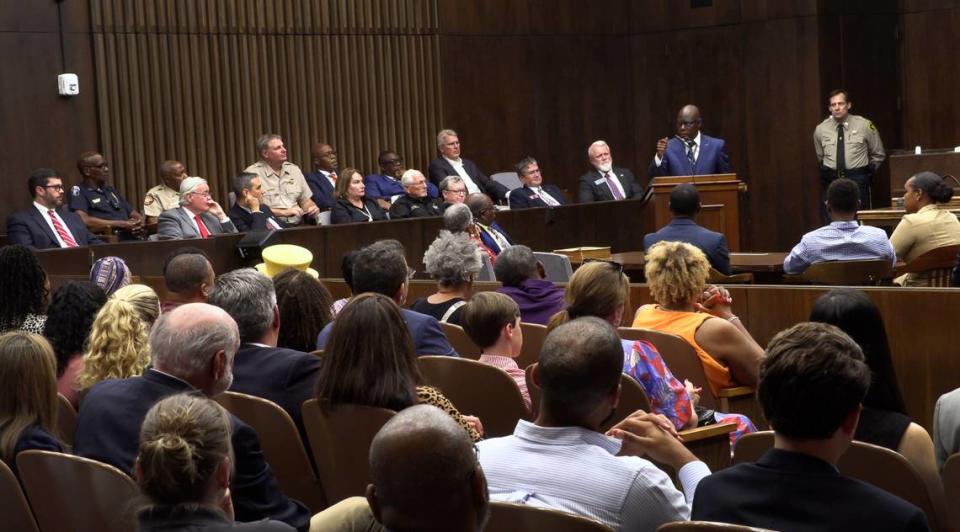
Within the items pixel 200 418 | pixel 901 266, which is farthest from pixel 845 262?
pixel 200 418

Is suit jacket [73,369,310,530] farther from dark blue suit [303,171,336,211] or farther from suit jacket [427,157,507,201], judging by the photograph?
suit jacket [427,157,507,201]

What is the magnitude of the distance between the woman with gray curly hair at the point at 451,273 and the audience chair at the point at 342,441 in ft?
5.26

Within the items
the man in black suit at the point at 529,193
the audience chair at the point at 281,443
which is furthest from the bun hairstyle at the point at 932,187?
the audience chair at the point at 281,443

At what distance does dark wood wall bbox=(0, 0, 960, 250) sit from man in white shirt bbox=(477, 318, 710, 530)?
8.01 m

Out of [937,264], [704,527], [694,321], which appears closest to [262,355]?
[694,321]

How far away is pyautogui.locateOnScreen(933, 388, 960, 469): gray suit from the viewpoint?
9.82 ft

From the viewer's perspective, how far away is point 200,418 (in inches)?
83.0

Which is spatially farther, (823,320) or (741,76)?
(741,76)

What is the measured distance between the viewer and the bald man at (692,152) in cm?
1109

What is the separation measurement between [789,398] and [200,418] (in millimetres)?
1015

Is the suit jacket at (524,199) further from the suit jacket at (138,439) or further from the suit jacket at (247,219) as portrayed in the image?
the suit jacket at (138,439)

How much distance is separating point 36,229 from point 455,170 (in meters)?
3.78

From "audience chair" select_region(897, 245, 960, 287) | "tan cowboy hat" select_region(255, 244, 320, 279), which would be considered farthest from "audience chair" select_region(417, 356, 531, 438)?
"audience chair" select_region(897, 245, 960, 287)

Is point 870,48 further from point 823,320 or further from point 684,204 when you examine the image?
point 823,320
